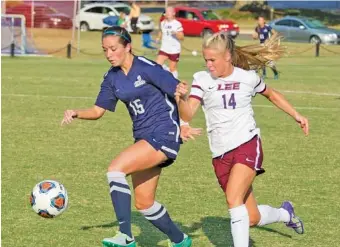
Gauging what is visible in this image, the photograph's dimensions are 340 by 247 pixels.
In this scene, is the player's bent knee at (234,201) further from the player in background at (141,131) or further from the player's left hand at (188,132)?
the player in background at (141,131)

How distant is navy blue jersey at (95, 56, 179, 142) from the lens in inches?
299

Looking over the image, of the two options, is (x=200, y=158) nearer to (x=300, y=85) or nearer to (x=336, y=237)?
(x=336, y=237)

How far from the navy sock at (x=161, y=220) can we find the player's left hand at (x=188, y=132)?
2.28 ft

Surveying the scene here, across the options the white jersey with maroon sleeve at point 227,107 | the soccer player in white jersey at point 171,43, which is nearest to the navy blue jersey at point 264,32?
the soccer player in white jersey at point 171,43

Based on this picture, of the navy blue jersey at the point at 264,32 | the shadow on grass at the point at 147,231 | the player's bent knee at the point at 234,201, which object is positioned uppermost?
the player's bent knee at the point at 234,201

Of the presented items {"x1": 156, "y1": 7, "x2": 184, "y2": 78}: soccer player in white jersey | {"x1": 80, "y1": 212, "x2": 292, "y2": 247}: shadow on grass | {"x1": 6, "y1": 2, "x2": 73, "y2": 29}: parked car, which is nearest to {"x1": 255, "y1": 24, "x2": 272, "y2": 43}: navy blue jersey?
{"x1": 156, "y1": 7, "x2": 184, "y2": 78}: soccer player in white jersey

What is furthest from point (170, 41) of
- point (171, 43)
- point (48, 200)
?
point (48, 200)

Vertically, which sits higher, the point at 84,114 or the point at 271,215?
the point at 84,114

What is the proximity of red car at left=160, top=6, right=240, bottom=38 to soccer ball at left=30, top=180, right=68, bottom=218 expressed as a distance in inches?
1641

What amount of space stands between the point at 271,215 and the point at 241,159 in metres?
0.86

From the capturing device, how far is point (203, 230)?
8703mm

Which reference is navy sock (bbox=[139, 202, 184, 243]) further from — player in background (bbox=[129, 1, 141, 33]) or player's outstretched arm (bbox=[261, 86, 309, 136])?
player in background (bbox=[129, 1, 141, 33])

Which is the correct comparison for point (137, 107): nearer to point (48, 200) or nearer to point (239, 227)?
point (48, 200)

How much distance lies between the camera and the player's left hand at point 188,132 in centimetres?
717
